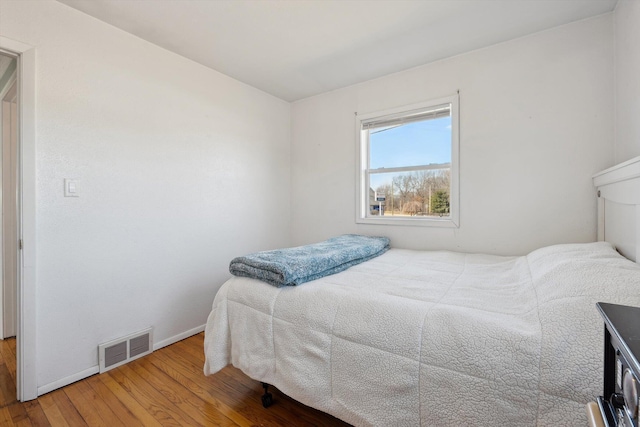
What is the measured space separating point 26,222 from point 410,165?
113 inches

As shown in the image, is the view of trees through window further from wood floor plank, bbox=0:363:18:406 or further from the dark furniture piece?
wood floor plank, bbox=0:363:18:406

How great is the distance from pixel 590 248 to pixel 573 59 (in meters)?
1.42

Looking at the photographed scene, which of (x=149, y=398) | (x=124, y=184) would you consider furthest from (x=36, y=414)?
(x=124, y=184)

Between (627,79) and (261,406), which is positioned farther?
(627,79)

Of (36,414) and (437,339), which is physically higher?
(437,339)

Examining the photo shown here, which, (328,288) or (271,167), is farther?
(271,167)

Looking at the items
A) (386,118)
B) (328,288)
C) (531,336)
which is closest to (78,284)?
(328,288)

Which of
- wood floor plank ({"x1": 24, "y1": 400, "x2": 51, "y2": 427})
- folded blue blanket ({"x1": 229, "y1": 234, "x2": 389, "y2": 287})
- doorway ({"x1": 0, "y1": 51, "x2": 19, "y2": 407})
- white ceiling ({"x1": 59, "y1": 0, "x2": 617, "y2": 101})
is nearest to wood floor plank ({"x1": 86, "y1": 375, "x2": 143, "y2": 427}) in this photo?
wood floor plank ({"x1": 24, "y1": 400, "x2": 51, "y2": 427})

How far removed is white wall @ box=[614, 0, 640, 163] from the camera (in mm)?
1567

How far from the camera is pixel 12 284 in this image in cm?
245

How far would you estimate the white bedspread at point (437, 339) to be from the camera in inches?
32.5

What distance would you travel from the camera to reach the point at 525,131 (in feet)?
7.00

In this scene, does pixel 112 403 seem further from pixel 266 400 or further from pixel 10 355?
pixel 10 355

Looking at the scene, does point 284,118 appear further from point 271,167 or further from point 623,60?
point 623,60
